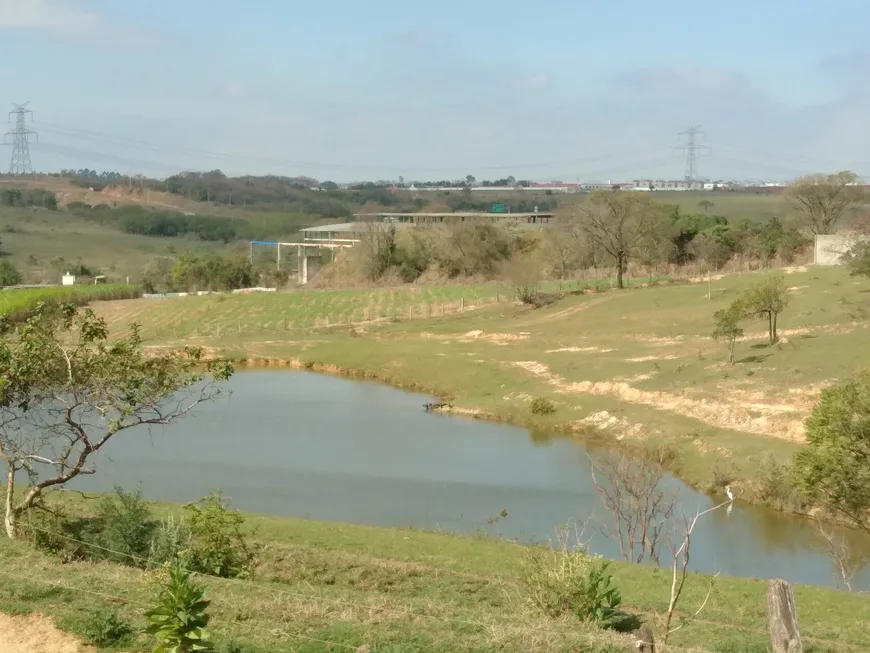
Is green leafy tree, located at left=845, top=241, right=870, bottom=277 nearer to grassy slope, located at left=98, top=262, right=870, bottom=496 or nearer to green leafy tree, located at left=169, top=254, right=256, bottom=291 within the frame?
grassy slope, located at left=98, top=262, right=870, bottom=496

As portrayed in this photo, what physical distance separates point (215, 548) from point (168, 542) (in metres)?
0.68

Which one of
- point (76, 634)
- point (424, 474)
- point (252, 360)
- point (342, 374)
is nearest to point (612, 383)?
point (424, 474)

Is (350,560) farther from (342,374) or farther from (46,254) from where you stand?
(46,254)

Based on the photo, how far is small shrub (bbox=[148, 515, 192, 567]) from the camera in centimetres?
1248

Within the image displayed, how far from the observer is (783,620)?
8.16m

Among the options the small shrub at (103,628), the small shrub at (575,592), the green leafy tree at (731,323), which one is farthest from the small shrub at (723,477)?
the small shrub at (103,628)

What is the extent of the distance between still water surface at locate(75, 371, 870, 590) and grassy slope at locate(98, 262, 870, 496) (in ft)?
7.84

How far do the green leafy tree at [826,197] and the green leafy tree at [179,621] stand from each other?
232ft

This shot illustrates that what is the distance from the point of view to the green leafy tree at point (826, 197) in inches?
2840

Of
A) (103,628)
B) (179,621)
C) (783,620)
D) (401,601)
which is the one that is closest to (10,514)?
(103,628)

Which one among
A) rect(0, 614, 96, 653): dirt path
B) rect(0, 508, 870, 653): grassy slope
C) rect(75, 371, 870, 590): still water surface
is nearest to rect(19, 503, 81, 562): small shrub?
rect(0, 508, 870, 653): grassy slope

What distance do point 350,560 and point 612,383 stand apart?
23.0 metres

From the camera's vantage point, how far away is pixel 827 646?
10.4 m

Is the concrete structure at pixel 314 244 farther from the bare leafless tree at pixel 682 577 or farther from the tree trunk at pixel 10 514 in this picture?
the bare leafless tree at pixel 682 577
